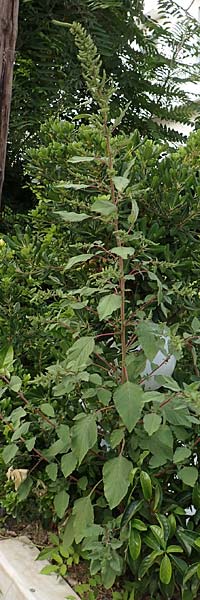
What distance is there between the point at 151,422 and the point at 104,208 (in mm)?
405

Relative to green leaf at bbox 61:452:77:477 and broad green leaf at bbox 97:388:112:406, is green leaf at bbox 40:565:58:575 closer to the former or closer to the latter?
green leaf at bbox 61:452:77:477

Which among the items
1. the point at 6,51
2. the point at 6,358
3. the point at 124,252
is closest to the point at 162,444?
the point at 124,252

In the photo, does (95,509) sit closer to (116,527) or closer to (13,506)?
(116,527)

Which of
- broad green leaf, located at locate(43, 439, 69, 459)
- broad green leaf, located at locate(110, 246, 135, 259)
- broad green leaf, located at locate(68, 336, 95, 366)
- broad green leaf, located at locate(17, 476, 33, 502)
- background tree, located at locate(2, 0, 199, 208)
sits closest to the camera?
broad green leaf, located at locate(110, 246, 135, 259)

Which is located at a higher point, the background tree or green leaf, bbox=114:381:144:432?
the background tree

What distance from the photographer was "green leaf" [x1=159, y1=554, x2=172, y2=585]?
1.13 meters

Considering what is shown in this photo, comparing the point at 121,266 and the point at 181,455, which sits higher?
the point at 121,266

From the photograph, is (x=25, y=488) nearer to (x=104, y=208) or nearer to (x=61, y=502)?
(x=61, y=502)

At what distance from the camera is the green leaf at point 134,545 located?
1.15 meters

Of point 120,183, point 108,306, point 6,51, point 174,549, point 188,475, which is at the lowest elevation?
point 174,549

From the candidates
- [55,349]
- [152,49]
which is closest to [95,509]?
[55,349]

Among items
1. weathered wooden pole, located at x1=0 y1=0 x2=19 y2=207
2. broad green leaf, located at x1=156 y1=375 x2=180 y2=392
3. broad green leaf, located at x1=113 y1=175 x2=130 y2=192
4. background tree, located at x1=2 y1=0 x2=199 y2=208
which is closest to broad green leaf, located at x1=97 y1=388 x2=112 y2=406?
broad green leaf, located at x1=156 y1=375 x2=180 y2=392

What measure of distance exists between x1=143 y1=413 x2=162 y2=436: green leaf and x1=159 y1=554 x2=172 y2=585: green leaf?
25cm

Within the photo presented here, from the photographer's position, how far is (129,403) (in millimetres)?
1146
